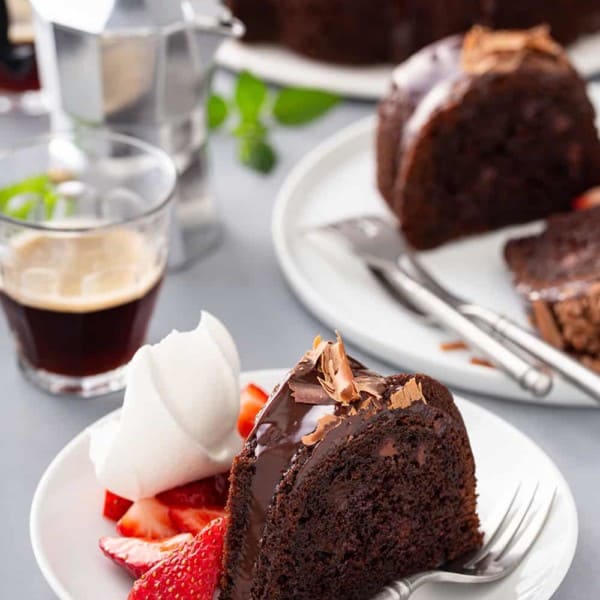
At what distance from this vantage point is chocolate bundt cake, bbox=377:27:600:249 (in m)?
2.32

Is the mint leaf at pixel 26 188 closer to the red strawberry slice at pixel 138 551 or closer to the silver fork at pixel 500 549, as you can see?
the red strawberry slice at pixel 138 551

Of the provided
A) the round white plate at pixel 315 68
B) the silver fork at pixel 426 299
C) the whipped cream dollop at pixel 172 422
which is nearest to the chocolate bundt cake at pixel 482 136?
the silver fork at pixel 426 299

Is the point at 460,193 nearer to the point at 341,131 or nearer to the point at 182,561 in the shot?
the point at 341,131

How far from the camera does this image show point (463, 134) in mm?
2350

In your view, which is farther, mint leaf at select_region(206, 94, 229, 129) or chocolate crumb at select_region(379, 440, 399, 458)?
mint leaf at select_region(206, 94, 229, 129)

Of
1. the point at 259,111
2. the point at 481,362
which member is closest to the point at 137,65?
the point at 259,111

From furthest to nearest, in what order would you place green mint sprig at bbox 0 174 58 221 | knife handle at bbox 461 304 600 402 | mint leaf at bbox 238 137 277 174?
1. mint leaf at bbox 238 137 277 174
2. green mint sprig at bbox 0 174 58 221
3. knife handle at bbox 461 304 600 402

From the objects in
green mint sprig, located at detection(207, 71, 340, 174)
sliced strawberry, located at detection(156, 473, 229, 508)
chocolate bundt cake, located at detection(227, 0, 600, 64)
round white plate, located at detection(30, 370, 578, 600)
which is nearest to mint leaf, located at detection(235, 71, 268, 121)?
green mint sprig, located at detection(207, 71, 340, 174)

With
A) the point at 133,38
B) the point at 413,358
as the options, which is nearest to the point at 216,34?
the point at 133,38

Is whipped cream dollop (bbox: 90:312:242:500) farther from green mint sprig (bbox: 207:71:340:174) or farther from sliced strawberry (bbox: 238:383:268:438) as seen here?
green mint sprig (bbox: 207:71:340:174)

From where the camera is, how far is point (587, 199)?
2.46 metres

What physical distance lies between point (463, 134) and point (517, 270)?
1.06ft

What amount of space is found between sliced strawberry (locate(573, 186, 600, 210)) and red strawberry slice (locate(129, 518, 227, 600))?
1297 mm

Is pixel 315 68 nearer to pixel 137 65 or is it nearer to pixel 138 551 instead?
pixel 137 65
